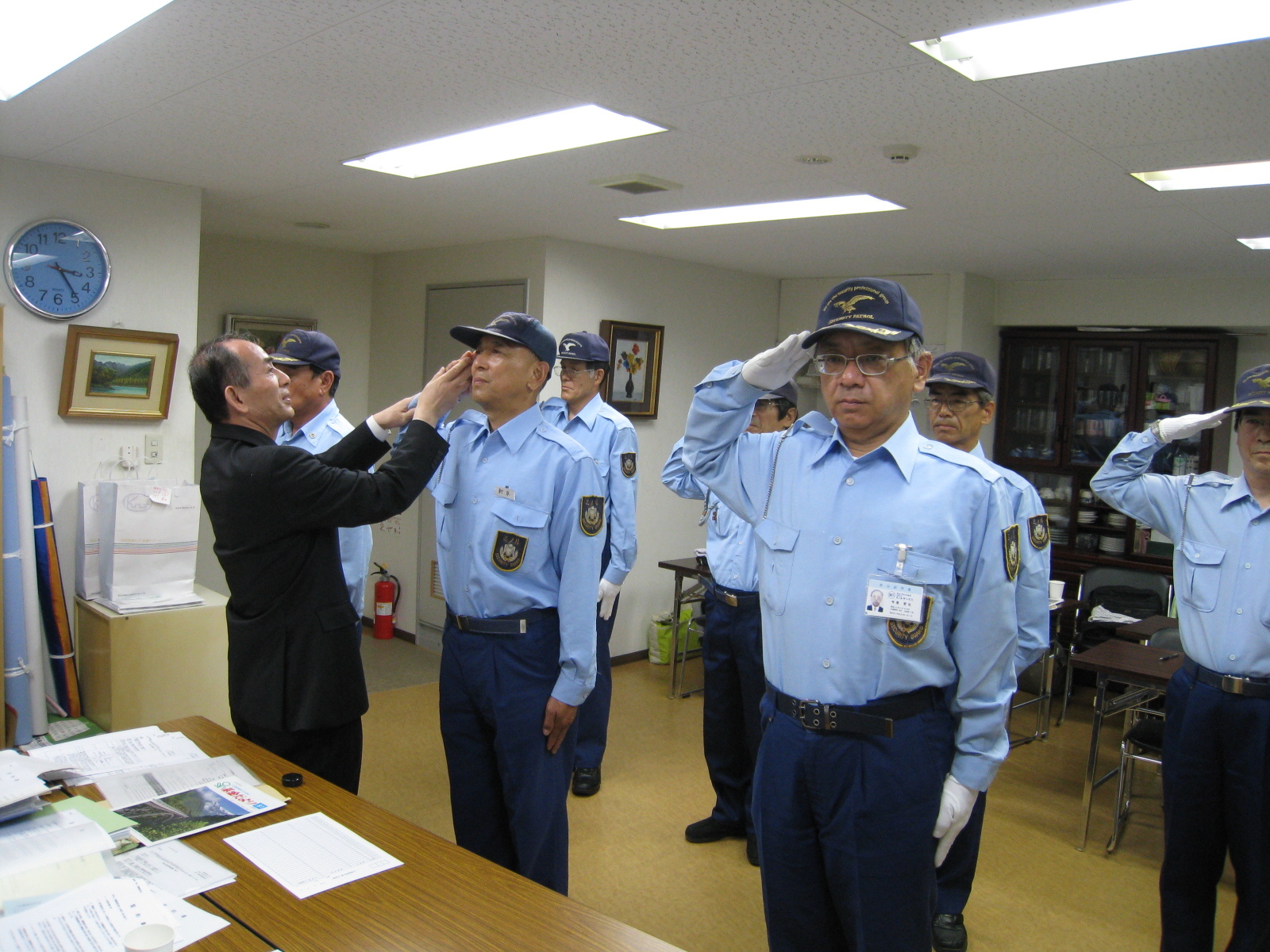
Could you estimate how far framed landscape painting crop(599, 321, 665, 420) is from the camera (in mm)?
5535

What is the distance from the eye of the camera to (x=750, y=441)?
6.39 feet

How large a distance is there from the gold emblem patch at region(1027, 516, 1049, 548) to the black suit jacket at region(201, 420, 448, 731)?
1.51 meters

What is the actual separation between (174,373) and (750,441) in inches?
127

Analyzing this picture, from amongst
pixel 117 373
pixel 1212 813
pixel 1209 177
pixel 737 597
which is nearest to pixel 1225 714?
pixel 1212 813

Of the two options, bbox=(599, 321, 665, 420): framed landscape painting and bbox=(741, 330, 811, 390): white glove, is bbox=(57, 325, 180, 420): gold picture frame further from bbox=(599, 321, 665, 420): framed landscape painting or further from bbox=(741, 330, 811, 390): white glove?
bbox=(741, 330, 811, 390): white glove

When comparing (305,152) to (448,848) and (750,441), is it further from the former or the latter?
(448,848)

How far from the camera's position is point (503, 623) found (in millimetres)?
2217

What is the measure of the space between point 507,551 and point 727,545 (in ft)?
4.53

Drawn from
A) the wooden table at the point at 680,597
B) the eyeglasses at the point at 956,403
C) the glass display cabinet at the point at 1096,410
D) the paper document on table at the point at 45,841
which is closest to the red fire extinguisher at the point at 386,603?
the wooden table at the point at 680,597

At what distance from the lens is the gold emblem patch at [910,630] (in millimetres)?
1605

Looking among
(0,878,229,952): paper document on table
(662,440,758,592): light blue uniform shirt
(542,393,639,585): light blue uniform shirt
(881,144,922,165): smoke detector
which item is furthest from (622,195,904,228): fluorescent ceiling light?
(0,878,229,952): paper document on table

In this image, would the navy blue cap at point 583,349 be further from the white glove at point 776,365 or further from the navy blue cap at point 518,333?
the white glove at point 776,365

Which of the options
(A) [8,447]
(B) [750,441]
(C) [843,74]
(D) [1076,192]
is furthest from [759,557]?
(A) [8,447]

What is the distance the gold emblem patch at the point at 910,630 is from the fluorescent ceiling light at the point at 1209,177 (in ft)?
7.97
